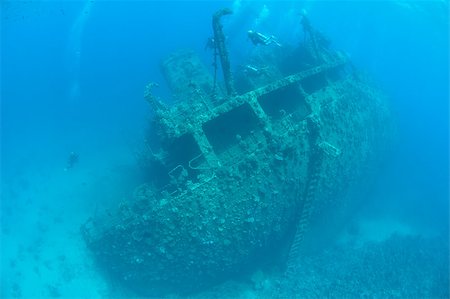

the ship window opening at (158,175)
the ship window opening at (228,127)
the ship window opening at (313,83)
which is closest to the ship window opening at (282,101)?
the ship window opening at (313,83)

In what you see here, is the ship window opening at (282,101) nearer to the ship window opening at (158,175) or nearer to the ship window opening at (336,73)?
the ship window opening at (336,73)

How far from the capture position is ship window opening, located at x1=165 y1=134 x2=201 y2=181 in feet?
24.8

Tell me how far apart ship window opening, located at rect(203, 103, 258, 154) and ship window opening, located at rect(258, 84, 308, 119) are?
4.86 feet

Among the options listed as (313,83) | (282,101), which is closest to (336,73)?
(313,83)

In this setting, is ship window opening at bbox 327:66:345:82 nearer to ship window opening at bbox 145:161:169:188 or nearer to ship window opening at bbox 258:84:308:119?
ship window opening at bbox 258:84:308:119

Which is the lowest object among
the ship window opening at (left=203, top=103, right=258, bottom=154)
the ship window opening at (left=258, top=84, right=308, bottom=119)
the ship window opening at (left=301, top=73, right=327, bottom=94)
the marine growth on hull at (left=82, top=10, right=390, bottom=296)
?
the marine growth on hull at (left=82, top=10, right=390, bottom=296)

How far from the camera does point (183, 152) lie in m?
7.91

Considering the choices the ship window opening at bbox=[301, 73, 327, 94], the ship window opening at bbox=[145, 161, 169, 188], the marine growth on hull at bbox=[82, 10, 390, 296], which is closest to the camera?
the marine growth on hull at bbox=[82, 10, 390, 296]

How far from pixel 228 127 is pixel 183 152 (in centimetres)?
142

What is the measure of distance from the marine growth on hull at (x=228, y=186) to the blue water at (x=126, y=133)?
7.50 ft

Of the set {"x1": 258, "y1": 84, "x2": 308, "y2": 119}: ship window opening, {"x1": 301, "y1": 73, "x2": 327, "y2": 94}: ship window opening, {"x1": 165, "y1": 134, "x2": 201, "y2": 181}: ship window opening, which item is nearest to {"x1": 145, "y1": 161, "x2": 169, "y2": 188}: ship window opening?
{"x1": 165, "y1": 134, "x2": 201, "y2": 181}: ship window opening

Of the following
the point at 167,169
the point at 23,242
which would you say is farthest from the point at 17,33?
the point at 167,169

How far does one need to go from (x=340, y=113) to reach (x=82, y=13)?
53296 mm

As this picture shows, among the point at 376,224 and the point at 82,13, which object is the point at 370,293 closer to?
the point at 376,224
